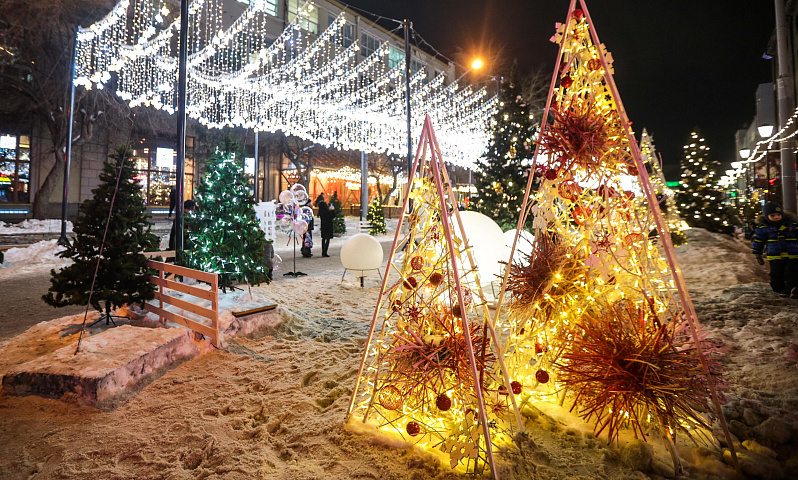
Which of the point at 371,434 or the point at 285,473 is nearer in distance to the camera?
the point at 285,473

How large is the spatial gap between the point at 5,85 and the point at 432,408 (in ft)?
71.8

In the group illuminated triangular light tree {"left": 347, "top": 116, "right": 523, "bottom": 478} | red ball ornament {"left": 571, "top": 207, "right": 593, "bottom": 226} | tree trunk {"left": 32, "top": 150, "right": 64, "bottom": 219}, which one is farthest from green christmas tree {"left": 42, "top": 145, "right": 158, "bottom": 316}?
tree trunk {"left": 32, "top": 150, "right": 64, "bottom": 219}

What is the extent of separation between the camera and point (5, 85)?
16219mm

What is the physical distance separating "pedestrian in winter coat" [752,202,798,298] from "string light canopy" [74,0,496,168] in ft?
36.7

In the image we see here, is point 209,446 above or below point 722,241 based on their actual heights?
below

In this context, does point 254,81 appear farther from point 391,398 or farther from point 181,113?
point 391,398

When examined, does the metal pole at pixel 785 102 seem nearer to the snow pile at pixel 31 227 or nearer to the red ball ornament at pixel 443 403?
the red ball ornament at pixel 443 403

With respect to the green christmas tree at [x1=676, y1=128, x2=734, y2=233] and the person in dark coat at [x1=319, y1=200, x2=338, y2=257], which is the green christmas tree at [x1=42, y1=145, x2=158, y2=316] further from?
the green christmas tree at [x1=676, y1=128, x2=734, y2=233]

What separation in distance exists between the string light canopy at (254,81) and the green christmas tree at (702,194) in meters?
7.14

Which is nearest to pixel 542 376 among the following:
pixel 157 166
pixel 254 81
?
pixel 254 81

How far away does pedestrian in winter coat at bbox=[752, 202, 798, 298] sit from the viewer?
6344 millimetres

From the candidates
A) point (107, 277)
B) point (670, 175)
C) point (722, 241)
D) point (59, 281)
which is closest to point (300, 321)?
point (107, 277)

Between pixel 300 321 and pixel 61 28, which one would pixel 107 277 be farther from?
pixel 61 28

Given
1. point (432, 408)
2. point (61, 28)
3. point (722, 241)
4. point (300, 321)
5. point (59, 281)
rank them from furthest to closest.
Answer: point (61, 28), point (722, 241), point (300, 321), point (59, 281), point (432, 408)
